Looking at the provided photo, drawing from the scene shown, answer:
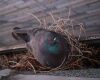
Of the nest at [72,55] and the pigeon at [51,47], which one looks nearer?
the pigeon at [51,47]

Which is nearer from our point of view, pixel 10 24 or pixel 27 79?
pixel 27 79

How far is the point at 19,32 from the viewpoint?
1221 mm

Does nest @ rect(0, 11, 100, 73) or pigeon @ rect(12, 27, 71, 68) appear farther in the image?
nest @ rect(0, 11, 100, 73)

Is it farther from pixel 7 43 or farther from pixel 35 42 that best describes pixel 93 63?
pixel 7 43

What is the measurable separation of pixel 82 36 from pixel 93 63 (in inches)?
8.2

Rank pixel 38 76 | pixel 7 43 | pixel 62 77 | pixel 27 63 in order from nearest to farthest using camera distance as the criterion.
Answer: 1. pixel 62 77
2. pixel 38 76
3. pixel 27 63
4. pixel 7 43

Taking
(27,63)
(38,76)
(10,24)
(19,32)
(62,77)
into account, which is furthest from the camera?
(10,24)

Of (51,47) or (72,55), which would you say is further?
(72,55)

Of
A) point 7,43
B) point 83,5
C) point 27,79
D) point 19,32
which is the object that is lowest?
point 27,79

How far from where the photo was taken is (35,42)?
3.49 feet

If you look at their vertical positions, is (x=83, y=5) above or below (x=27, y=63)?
above

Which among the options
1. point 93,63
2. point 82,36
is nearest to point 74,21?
point 82,36

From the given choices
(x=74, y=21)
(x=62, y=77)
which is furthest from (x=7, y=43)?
(x=62, y=77)

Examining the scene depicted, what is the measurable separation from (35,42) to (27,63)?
33 cm
